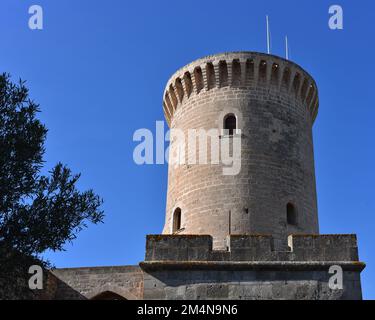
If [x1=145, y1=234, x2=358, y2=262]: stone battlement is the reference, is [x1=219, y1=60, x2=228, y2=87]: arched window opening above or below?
above

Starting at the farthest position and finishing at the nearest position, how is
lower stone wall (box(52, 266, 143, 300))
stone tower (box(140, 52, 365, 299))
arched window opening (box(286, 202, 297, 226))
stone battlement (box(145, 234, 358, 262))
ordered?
1. lower stone wall (box(52, 266, 143, 300))
2. arched window opening (box(286, 202, 297, 226))
3. stone battlement (box(145, 234, 358, 262))
4. stone tower (box(140, 52, 365, 299))

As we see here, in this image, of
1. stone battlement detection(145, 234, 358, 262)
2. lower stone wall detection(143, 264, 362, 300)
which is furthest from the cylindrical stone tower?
lower stone wall detection(143, 264, 362, 300)

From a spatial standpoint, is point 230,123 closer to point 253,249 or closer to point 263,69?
point 263,69

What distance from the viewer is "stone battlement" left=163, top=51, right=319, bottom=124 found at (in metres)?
16.3

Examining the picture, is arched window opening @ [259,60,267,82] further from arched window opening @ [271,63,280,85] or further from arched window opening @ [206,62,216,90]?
arched window opening @ [206,62,216,90]

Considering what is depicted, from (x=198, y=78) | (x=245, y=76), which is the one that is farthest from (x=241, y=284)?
(x=198, y=78)

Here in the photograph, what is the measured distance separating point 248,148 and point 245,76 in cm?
240

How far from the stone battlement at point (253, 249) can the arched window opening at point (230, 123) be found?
5.15 metres

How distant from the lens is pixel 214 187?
48.4 feet

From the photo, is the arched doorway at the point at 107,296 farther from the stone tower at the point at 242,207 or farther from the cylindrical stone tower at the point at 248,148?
the cylindrical stone tower at the point at 248,148

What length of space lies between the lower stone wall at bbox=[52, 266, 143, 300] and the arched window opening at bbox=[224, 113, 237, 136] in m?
4.69

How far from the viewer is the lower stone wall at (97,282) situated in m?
15.7
